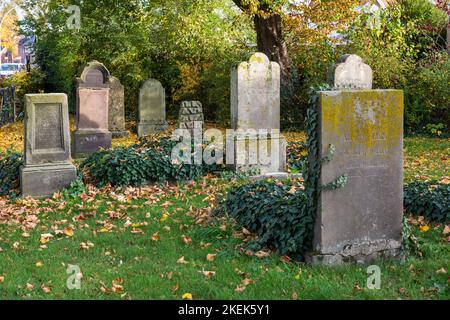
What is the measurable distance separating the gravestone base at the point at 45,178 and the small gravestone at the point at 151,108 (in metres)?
8.48

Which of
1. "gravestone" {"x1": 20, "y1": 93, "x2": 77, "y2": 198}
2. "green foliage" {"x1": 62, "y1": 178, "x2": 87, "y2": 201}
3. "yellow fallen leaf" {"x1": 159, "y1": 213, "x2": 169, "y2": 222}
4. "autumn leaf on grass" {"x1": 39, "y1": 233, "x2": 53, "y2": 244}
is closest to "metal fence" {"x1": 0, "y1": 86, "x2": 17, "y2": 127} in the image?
"gravestone" {"x1": 20, "y1": 93, "x2": 77, "y2": 198}

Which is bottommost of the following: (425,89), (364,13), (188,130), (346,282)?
(346,282)

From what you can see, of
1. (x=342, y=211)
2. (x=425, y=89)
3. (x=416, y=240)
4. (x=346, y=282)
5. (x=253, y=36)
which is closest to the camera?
(x=346, y=282)

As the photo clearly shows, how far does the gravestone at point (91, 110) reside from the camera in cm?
1521

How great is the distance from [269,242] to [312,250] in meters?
0.61

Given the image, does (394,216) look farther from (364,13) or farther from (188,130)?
(364,13)

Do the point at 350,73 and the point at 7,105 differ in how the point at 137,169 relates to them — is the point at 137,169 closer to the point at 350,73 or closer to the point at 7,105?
the point at 350,73

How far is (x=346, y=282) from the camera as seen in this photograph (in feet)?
18.0

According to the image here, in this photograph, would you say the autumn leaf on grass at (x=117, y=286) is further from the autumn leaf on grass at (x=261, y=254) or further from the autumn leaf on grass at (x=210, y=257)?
the autumn leaf on grass at (x=261, y=254)

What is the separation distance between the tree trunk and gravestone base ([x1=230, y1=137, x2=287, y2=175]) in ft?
26.4

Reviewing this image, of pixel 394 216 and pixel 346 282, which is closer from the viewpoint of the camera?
pixel 346 282

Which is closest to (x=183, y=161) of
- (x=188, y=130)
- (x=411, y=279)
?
(x=188, y=130)

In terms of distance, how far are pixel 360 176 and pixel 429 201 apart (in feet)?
6.92

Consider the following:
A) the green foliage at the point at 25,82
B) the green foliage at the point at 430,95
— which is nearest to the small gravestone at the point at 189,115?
the green foliage at the point at 430,95
